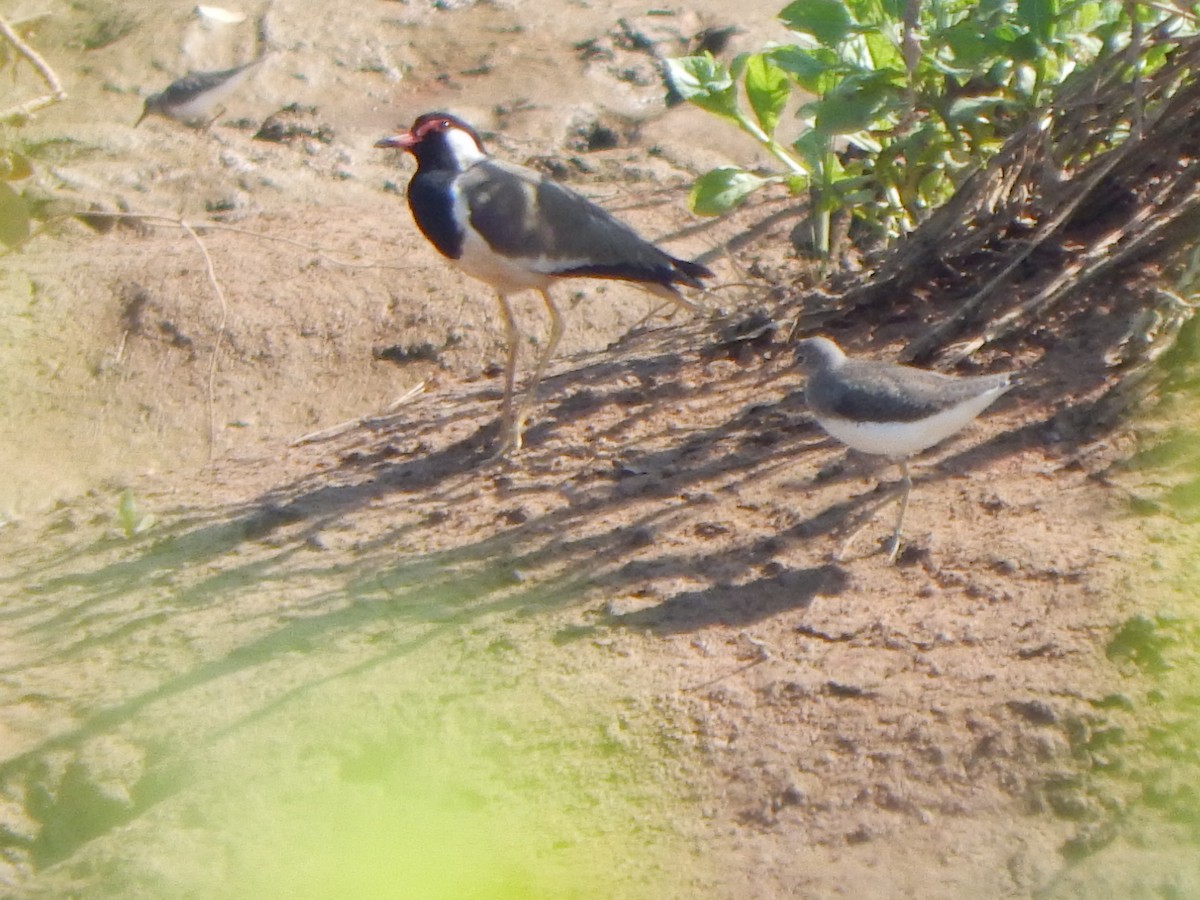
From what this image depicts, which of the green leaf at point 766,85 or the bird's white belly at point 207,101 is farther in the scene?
the bird's white belly at point 207,101

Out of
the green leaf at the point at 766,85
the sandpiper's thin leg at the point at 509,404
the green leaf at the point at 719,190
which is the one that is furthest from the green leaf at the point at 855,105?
the sandpiper's thin leg at the point at 509,404

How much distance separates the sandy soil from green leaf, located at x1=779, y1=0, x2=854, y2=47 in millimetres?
1131

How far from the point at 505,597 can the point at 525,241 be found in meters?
1.85

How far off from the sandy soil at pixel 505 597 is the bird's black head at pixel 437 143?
74 centimetres

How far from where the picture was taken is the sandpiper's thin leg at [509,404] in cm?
571

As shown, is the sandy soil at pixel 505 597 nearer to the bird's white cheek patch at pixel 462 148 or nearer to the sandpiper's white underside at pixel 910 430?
the sandpiper's white underside at pixel 910 430

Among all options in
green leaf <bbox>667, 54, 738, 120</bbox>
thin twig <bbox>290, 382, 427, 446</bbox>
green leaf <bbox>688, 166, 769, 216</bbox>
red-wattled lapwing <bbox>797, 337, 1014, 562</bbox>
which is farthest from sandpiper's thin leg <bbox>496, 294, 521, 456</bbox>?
red-wattled lapwing <bbox>797, 337, 1014, 562</bbox>

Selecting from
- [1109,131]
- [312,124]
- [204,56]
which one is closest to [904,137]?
[1109,131]

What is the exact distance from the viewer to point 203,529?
545 cm

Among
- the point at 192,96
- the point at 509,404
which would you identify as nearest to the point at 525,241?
the point at 509,404

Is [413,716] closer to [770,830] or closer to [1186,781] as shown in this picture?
[770,830]

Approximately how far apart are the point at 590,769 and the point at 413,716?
574 millimetres

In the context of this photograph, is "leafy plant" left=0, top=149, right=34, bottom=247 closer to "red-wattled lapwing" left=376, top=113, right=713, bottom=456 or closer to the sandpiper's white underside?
the sandpiper's white underside

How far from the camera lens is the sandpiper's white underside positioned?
4.43m
